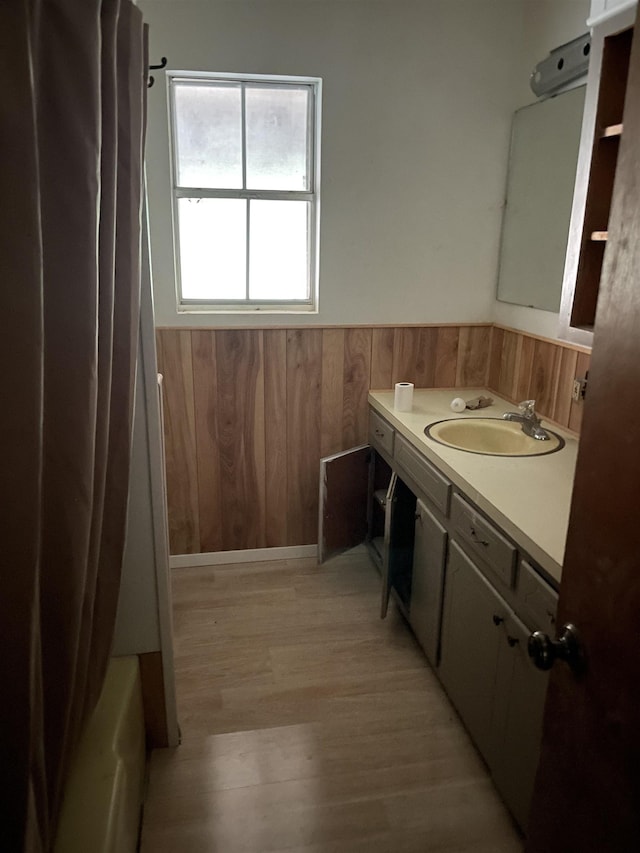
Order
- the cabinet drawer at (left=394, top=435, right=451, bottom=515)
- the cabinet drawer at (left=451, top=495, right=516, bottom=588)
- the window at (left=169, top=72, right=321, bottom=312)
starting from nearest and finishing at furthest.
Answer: the cabinet drawer at (left=451, top=495, right=516, bottom=588) < the cabinet drawer at (left=394, top=435, right=451, bottom=515) < the window at (left=169, top=72, right=321, bottom=312)

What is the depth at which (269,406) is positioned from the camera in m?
2.91

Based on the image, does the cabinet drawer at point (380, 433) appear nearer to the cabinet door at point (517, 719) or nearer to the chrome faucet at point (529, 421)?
the chrome faucet at point (529, 421)

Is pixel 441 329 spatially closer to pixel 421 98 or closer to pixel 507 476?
pixel 421 98

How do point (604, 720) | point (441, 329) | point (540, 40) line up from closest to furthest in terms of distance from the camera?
point (604, 720)
point (540, 40)
point (441, 329)

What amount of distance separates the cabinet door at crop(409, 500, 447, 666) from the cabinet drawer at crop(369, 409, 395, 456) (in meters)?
0.45

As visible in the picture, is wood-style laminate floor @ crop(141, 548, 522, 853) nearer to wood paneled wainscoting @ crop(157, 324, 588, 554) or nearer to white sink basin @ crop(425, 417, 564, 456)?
wood paneled wainscoting @ crop(157, 324, 588, 554)

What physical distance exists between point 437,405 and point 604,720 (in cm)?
194

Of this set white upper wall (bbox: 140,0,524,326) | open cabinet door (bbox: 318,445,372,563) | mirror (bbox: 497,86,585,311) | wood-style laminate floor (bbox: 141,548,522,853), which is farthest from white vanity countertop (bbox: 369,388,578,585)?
wood-style laminate floor (bbox: 141,548,522,853)

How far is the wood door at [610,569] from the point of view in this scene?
0.81 metres

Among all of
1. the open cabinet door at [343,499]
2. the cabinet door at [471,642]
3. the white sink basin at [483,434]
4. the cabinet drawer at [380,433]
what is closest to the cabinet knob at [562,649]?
the cabinet door at [471,642]

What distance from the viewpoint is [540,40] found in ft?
8.26

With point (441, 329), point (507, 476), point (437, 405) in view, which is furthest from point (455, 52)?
point (507, 476)

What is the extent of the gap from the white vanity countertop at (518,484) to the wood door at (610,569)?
46cm

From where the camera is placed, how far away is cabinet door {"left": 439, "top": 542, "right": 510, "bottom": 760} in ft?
5.79
